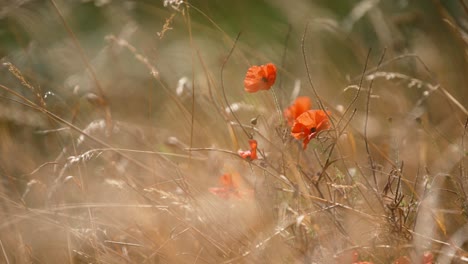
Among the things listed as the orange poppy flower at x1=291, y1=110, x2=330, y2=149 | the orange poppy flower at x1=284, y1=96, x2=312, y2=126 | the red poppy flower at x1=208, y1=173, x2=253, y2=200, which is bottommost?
the red poppy flower at x1=208, y1=173, x2=253, y2=200

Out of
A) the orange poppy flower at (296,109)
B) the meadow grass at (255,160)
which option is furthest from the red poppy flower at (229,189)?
the orange poppy flower at (296,109)

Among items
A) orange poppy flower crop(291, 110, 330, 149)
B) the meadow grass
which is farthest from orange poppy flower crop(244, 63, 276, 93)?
orange poppy flower crop(291, 110, 330, 149)

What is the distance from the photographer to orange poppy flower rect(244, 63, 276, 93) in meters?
1.38

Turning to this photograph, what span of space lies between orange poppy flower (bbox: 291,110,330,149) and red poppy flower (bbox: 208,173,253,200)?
0.21 meters

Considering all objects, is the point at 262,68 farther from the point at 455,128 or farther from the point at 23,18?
the point at 23,18

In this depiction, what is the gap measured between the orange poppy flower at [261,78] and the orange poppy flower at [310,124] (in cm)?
14

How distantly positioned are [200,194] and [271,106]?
1.17 feet

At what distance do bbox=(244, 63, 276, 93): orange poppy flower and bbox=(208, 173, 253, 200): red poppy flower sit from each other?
7.4 inches

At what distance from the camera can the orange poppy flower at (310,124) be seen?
1271 millimetres

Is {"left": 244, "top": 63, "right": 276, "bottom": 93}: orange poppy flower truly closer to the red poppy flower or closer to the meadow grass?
the meadow grass

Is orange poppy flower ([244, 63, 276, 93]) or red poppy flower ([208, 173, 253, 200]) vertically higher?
orange poppy flower ([244, 63, 276, 93])

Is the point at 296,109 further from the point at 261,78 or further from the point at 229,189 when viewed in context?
the point at 229,189

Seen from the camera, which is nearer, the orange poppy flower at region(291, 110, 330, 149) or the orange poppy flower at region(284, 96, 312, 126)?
the orange poppy flower at region(291, 110, 330, 149)

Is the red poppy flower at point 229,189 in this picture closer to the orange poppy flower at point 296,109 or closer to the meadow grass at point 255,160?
the meadow grass at point 255,160
